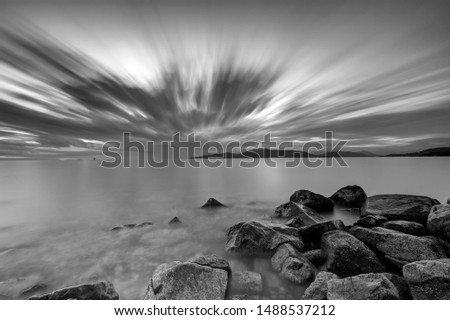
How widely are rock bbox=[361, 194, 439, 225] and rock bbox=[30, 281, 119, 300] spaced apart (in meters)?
9.86

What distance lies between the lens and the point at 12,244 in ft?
26.5

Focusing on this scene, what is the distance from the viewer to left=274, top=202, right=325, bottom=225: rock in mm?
7857

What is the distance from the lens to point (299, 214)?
8680 mm

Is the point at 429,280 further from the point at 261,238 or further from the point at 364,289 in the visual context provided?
the point at 261,238

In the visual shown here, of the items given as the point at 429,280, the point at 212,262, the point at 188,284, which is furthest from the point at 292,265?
the point at 188,284

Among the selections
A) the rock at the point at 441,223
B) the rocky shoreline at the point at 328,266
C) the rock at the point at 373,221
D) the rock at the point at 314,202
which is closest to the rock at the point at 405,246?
the rocky shoreline at the point at 328,266

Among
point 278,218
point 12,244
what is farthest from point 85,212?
point 278,218

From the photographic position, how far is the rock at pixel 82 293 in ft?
12.3

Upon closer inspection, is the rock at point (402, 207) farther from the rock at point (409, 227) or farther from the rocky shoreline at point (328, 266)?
the rock at point (409, 227)

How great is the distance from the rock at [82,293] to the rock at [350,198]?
12353 millimetres

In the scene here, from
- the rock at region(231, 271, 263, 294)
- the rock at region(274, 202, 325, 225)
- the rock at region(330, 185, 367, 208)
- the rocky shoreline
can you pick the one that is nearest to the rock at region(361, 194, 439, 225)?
the rocky shoreline

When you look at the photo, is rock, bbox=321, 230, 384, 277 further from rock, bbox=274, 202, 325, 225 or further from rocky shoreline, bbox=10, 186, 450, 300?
rock, bbox=274, 202, 325, 225

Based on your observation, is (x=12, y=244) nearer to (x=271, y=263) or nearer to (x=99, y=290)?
(x=99, y=290)
